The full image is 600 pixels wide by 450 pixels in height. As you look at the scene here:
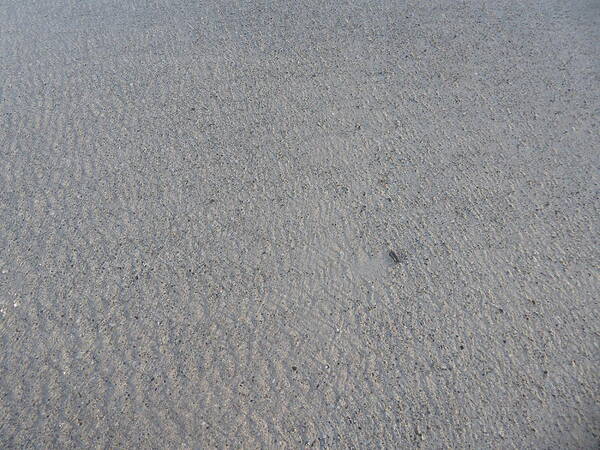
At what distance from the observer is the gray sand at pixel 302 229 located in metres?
1.88

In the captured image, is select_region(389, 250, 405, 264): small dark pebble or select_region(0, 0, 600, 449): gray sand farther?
select_region(389, 250, 405, 264): small dark pebble

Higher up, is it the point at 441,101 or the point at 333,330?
the point at 441,101

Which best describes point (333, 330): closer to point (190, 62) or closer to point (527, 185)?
point (527, 185)

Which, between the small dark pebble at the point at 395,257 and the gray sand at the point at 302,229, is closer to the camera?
the gray sand at the point at 302,229

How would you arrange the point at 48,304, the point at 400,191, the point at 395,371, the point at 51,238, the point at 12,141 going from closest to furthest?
the point at 395,371
the point at 48,304
the point at 51,238
the point at 400,191
the point at 12,141

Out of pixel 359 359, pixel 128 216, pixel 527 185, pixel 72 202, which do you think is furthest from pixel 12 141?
pixel 527 185

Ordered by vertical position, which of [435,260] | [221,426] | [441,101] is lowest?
[221,426]

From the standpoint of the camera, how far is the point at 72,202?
8.36 ft

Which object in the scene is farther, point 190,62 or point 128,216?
point 190,62

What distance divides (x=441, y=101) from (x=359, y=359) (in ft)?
5.38

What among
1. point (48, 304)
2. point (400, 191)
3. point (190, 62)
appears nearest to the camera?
point (48, 304)

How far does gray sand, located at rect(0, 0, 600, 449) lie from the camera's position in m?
1.88

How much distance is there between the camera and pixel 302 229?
242 centimetres

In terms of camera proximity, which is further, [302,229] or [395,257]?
[302,229]
